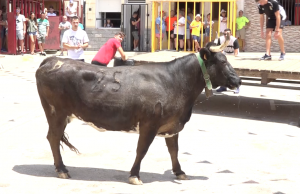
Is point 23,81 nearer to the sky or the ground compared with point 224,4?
nearer to the ground

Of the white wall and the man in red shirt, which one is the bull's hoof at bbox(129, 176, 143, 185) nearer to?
the man in red shirt

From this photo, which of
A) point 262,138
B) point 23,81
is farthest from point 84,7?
point 262,138

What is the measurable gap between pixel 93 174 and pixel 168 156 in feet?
4.37

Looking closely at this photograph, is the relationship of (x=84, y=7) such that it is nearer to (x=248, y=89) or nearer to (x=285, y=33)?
(x=285, y=33)

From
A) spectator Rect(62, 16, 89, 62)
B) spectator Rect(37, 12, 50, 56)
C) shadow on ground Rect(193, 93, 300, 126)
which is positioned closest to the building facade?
spectator Rect(37, 12, 50, 56)

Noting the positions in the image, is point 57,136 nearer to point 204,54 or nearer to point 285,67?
point 204,54

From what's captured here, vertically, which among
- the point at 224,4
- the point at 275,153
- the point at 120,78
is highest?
the point at 224,4

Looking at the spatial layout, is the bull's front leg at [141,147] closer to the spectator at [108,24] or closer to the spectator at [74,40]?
the spectator at [74,40]

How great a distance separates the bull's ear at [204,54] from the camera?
6.33 meters

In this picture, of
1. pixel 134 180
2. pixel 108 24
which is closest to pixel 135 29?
pixel 108 24

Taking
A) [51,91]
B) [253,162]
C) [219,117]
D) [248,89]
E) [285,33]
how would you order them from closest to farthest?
[51,91] → [253,162] → [219,117] → [248,89] → [285,33]

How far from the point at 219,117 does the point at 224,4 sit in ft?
50.6

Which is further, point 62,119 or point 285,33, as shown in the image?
point 285,33

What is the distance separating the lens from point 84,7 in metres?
28.0
